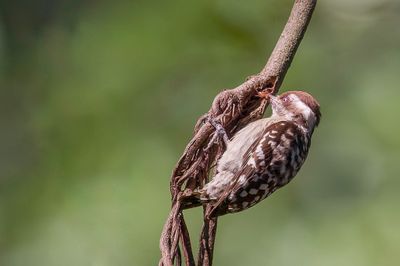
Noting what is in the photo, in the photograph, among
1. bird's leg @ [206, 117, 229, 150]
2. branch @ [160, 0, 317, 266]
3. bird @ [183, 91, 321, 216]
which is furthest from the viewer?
bird @ [183, 91, 321, 216]

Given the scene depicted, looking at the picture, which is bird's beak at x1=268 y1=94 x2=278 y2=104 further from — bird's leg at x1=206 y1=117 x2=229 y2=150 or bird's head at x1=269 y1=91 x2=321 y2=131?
bird's leg at x1=206 y1=117 x2=229 y2=150

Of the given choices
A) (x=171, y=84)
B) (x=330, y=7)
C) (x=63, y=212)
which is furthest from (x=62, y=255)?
(x=330, y=7)

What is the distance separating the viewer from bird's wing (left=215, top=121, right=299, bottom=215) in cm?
470

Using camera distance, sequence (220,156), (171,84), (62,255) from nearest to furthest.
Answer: (220,156) → (62,255) → (171,84)

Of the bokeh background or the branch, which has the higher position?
the bokeh background

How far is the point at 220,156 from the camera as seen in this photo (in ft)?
15.5

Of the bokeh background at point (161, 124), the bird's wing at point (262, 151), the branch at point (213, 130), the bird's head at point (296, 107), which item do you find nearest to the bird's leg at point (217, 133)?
the branch at point (213, 130)

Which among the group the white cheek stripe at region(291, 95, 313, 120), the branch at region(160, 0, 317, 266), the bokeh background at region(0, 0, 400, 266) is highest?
the bokeh background at region(0, 0, 400, 266)

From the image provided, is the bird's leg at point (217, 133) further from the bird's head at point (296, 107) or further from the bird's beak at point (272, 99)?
the bird's head at point (296, 107)

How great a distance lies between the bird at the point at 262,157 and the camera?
4664 mm

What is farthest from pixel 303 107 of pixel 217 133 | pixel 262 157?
pixel 217 133

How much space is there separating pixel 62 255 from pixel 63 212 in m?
0.24

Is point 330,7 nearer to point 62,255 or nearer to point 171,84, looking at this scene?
point 171,84

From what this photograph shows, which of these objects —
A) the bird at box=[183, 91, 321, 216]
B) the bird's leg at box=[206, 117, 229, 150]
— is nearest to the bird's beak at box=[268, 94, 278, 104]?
the bird at box=[183, 91, 321, 216]
